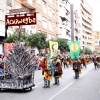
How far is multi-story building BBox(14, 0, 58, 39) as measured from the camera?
39.5 m

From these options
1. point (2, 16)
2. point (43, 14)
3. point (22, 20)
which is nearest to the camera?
point (22, 20)

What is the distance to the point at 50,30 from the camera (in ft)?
170

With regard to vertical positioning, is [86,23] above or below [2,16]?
above

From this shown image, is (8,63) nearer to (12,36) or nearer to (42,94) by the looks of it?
(42,94)

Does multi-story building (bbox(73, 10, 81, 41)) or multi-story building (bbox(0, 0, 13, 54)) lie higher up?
multi-story building (bbox(73, 10, 81, 41))

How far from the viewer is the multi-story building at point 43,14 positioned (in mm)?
39450

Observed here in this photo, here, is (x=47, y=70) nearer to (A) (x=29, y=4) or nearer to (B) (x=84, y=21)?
(A) (x=29, y=4)

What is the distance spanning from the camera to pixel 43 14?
1841 inches

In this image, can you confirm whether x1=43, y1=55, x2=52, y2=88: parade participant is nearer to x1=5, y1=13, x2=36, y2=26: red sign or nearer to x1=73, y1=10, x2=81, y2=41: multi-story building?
x1=5, y1=13, x2=36, y2=26: red sign

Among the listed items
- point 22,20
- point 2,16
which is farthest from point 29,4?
point 22,20

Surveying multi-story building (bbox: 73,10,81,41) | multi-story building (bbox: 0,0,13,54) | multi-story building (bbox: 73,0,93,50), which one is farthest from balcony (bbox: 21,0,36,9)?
multi-story building (bbox: 73,0,93,50)

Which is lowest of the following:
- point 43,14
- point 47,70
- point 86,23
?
point 47,70

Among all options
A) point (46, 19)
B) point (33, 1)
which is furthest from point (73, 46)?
point (46, 19)

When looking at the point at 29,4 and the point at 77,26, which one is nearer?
the point at 29,4
